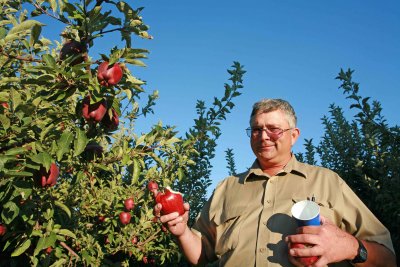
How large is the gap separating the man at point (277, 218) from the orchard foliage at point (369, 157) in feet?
4.84

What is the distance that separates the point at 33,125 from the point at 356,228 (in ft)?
6.17

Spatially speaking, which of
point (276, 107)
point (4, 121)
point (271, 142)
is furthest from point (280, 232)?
point (4, 121)

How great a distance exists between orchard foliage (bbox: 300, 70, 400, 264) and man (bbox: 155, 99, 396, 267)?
4.84 ft

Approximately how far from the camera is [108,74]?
1.99 metres

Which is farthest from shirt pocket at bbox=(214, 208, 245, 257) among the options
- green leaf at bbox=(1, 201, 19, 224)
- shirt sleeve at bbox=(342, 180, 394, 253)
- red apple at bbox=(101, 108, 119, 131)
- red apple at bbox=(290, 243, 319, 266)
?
green leaf at bbox=(1, 201, 19, 224)

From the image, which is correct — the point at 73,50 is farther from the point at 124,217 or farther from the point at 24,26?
the point at 124,217

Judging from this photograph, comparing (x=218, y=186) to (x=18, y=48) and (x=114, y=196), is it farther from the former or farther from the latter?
(x=18, y=48)

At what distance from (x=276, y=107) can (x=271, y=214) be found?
713mm

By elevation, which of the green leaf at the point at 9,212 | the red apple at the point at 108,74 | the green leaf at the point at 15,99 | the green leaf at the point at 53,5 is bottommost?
the green leaf at the point at 9,212


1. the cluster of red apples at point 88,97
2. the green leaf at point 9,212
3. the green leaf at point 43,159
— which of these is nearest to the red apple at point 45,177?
the cluster of red apples at point 88,97

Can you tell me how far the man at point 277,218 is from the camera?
188 cm

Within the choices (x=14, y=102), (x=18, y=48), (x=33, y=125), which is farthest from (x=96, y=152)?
(x=18, y=48)

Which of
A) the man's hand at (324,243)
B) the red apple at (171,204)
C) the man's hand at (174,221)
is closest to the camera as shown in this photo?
the man's hand at (324,243)

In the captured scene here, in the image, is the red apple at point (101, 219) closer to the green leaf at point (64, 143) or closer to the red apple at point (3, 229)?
the red apple at point (3, 229)
